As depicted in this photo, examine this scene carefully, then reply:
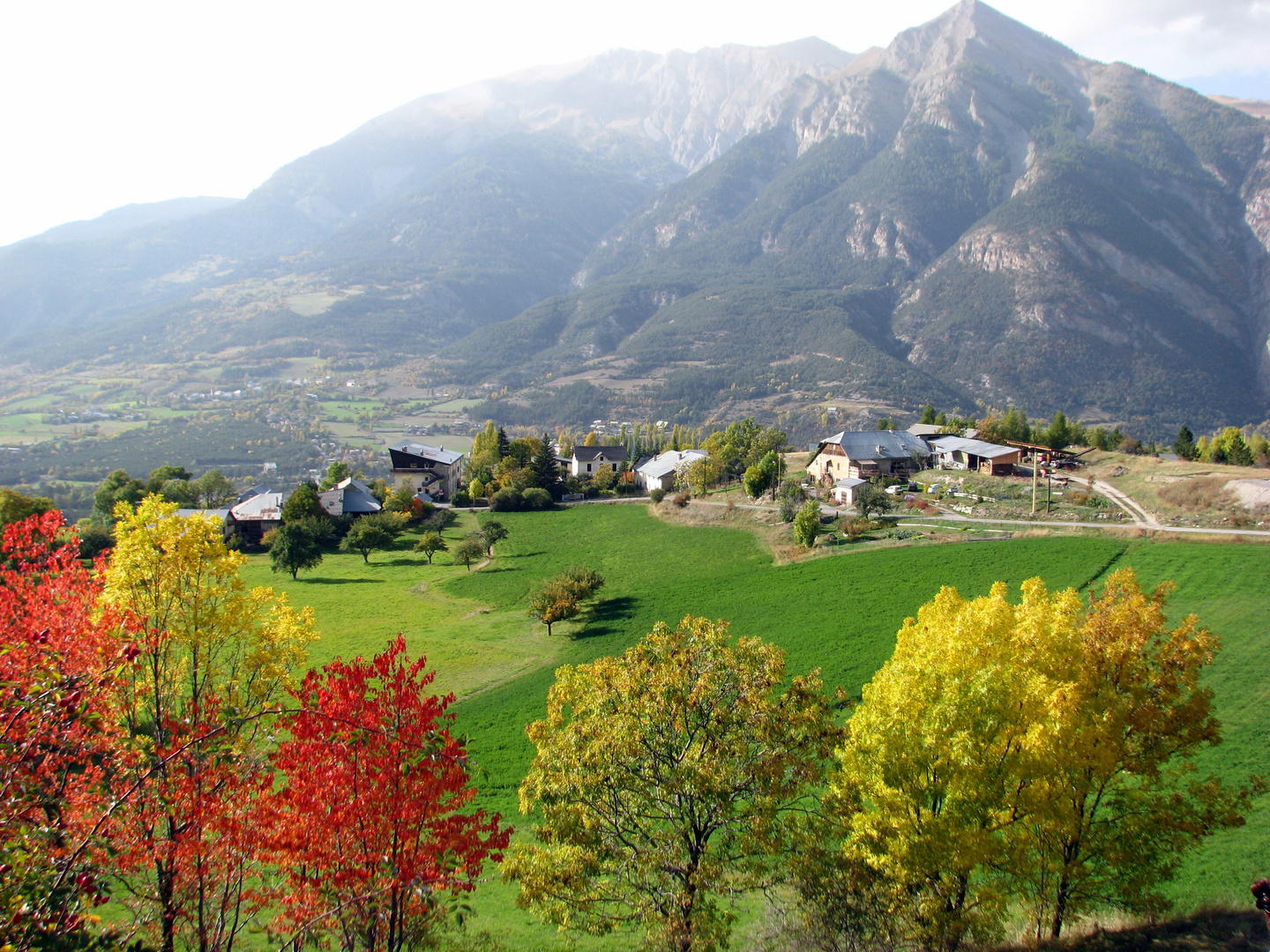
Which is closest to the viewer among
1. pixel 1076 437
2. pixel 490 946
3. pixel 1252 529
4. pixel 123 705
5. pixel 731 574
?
pixel 123 705

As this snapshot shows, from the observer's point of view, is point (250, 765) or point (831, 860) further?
point (831, 860)

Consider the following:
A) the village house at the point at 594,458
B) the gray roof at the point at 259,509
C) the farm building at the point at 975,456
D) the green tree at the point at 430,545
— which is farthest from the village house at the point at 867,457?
the gray roof at the point at 259,509

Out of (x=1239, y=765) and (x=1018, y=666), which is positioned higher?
(x=1018, y=666)

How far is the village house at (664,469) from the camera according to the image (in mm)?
96375

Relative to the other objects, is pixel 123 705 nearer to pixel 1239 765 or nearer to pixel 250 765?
pixel 250 765

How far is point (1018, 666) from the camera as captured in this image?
49.3ft

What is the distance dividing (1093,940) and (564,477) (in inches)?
3464

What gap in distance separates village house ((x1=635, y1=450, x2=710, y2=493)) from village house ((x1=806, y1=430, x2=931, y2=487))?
646 inches

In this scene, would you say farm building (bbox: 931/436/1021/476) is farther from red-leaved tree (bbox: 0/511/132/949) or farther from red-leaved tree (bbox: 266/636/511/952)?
red-leaved tree (bbox: 0/511/132/949)

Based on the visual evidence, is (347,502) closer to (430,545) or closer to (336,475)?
(336,475)

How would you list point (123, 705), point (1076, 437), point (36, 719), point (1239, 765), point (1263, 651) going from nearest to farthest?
point (36, 719) < point (123, 705) < point (1239, 765) < point (1263, 651) < point (1076, 437)

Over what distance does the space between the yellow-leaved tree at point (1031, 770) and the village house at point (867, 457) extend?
63.8 m

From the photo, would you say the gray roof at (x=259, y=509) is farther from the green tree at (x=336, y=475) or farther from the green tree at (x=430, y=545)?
the green tree at (x=430, y=545)

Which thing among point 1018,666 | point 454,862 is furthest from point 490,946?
point 1018,666
